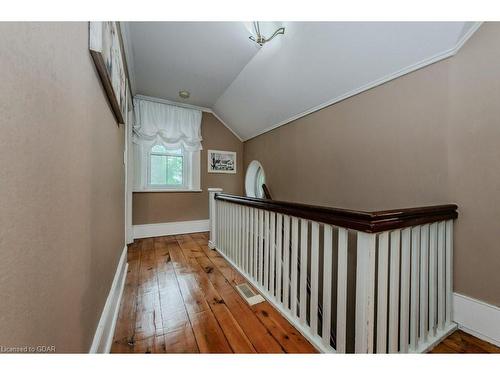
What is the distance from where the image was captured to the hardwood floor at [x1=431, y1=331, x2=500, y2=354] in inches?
45.3

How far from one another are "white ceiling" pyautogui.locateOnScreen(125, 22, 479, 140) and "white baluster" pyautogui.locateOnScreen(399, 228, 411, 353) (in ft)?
4.50

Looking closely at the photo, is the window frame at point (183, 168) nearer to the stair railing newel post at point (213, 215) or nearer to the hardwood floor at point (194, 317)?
the stair railing newel post at point (213, 215)

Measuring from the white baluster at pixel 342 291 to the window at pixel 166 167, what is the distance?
3294 millimetres

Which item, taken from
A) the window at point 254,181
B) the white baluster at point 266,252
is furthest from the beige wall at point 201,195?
the white baluster at point 266,252

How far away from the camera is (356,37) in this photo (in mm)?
1654

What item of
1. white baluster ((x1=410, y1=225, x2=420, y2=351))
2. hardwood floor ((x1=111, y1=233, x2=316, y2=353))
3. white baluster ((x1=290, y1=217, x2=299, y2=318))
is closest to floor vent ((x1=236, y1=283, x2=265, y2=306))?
hardwood floor ((x1=111, y1=233, x2=316, y2=353))

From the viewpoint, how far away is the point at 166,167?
364 cm

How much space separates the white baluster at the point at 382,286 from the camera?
35.7 inches

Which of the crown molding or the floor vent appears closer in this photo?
the crown molding

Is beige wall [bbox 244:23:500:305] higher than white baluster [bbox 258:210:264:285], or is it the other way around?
beige wall [bbox 244:23:500:305]

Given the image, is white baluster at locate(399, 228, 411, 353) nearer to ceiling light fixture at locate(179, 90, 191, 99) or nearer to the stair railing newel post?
the stair railing newel post

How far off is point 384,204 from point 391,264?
994mm

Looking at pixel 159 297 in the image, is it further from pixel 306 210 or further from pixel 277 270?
pixel 306 210
